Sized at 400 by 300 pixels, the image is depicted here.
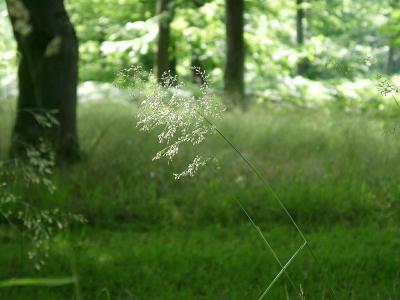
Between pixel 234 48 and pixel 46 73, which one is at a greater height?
pixel 46 73

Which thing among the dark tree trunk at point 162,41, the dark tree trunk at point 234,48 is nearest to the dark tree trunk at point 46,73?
the dark tree trunk at point 234,48

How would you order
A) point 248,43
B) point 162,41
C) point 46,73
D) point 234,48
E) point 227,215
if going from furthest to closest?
point 248,43 → point 162,41 → point 234,48 → point 46,73 → point 227,215

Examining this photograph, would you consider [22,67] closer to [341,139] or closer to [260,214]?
[260,214]

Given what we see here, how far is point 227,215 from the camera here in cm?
474

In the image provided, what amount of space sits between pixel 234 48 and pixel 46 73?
171 inches

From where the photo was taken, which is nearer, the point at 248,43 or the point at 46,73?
the point at 46,73

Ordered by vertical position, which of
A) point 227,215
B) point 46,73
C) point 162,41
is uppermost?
point 46,73

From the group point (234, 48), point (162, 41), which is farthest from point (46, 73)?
point (162, 41)

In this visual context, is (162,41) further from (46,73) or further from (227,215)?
(227,215)

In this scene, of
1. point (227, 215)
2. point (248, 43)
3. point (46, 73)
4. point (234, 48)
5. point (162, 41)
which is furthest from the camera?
point (248, 43)

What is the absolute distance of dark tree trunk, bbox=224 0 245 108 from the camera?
8.80 meters

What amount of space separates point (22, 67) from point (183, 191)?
220cm

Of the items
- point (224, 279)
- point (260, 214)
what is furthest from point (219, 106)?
point (260, 214)

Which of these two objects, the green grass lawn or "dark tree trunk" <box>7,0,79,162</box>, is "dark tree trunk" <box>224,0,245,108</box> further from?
"dark tree trunk" <box>7,0,79,162</box>
